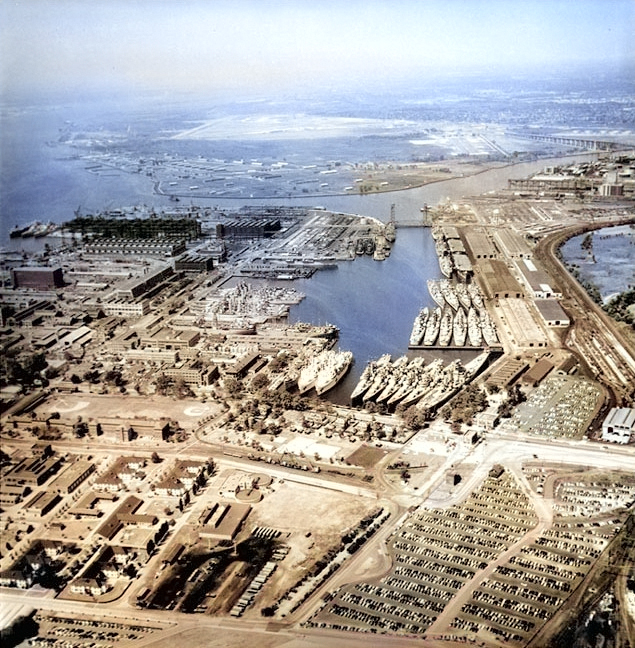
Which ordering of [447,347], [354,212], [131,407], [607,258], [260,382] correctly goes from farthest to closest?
[354,212] < [607,258] < [447,347] < [260,382] < [131,407]

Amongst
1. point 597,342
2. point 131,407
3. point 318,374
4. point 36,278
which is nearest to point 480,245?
point 597,342

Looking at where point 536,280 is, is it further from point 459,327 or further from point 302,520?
point 302,520

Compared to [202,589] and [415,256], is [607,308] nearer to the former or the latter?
[415,256]

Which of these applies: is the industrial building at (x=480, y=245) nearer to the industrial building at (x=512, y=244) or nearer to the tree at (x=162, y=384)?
the industrial building at (x=512, y=244)

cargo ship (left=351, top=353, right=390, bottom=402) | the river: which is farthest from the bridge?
cargo ship (left=351, top=353, right=390, bottom=402)

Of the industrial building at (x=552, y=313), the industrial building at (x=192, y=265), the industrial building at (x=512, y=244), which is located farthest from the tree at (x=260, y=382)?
the industrial building at (x=512, y=244)

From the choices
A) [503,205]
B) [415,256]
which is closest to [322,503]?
[415,256]

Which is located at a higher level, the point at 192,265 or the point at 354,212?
the point at 354,212
